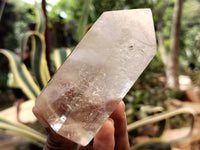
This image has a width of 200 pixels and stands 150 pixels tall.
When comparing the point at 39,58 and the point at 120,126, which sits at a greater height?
the point at 120,126

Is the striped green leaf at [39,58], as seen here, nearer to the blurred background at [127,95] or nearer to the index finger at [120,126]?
the blurred background at [127,95]

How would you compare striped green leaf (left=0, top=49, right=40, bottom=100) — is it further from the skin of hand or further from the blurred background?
the skin of hand

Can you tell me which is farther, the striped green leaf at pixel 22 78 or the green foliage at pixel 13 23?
the green foliage at pixel 13 23

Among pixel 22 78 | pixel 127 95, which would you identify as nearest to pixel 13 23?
pixel 127 95

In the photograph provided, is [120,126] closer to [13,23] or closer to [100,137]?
[100,137]

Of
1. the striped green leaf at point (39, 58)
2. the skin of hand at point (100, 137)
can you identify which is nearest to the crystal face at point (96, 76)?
the skin of hand at point (100, 137)

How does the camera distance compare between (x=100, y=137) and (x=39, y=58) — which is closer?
(x=100, y=137)
